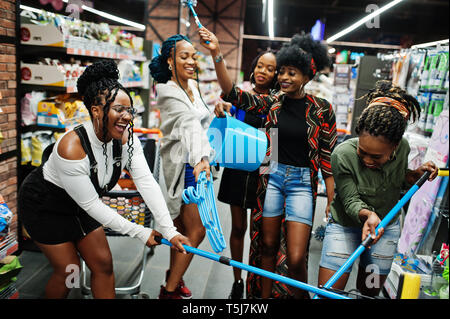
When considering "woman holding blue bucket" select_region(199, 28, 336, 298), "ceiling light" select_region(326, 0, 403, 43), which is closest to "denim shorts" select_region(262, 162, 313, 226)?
"woman holding blue bucket" select_region(199, 28, 336, 298)

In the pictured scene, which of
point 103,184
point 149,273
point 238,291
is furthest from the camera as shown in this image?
point 149,273

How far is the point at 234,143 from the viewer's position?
161cm

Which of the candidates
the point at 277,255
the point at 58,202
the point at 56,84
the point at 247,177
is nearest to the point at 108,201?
the point at 58,202

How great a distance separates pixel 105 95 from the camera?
4.29 ft

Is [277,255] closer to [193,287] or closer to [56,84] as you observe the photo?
[193,287]

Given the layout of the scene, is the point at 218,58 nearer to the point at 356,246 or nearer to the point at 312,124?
the point at 312,124

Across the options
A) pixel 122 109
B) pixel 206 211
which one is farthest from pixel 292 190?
pixel 122 109

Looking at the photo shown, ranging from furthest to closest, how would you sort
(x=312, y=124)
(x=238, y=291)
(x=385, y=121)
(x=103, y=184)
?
(x=238, y=291), (x=312, y=124), (x=103, y=184), (x=385, y=121)

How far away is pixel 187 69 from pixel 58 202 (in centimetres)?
84

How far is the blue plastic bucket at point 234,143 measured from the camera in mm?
1602

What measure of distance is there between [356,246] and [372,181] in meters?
0.31

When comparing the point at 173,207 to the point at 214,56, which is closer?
the point at 214,56

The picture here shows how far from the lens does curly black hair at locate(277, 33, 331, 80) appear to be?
1806mm

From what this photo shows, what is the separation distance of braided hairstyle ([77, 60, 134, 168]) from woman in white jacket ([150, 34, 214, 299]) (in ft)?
0.69
